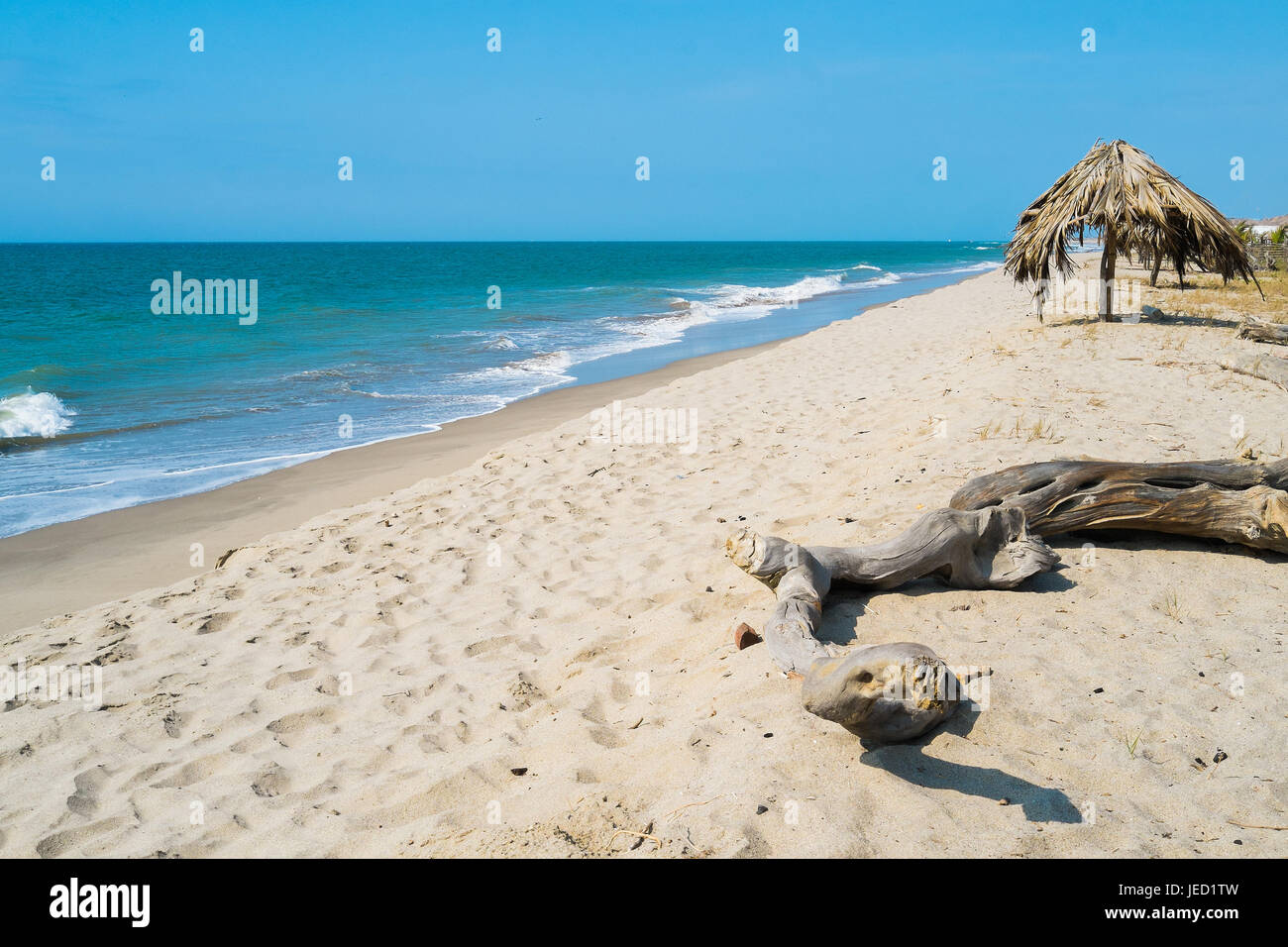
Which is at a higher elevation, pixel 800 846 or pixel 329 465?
pixel 329 465

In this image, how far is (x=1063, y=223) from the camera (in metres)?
11.2

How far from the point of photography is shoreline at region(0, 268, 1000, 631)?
581 cm

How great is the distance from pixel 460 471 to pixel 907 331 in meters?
11.1

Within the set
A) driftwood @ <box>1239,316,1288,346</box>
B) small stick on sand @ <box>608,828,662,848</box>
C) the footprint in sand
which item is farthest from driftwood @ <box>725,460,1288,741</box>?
driftwood @ <box>1239,316,1288,346</box>

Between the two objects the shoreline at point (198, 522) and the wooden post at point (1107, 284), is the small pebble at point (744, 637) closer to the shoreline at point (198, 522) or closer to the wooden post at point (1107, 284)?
the shoreline at point (198, 522)

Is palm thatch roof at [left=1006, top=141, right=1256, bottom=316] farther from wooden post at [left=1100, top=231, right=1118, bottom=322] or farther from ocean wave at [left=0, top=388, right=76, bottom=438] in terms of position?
ocean wave at [left=0, top=388, right=76, bottom=438]

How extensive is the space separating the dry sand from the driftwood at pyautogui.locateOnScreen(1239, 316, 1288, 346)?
447cm

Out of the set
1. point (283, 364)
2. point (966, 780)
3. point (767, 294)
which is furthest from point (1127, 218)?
point (767, 294)

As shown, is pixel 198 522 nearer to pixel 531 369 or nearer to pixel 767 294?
pixel 531 369

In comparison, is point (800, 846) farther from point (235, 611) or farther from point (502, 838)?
point (235, 611)

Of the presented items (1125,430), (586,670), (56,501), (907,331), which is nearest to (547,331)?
(907,331)

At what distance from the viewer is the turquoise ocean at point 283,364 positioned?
369 inches

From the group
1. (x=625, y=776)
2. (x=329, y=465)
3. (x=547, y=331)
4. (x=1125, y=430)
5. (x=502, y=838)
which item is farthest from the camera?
(x=547, y=331)

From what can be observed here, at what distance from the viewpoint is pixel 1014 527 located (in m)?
4.03
